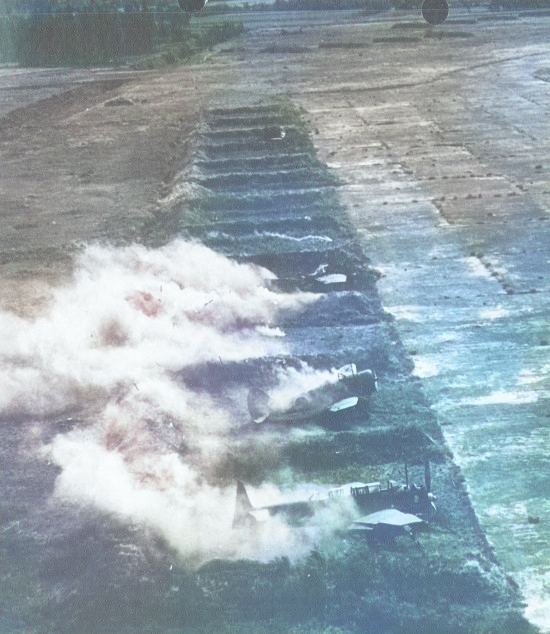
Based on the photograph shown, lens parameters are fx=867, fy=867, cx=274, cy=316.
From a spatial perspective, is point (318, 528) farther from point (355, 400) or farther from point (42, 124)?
point (42, 124)

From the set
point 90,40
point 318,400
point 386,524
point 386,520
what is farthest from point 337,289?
point 90,40

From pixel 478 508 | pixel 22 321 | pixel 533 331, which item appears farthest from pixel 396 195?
pixel 478 508

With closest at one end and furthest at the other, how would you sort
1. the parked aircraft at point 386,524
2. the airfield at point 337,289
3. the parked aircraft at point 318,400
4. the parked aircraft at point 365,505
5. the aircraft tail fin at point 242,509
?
the airfield at point 337,289 → the parked aircraft at point 386,524 → the parked aircraft at point 365,505 → the aircraft tail fin at point 242,509 → the parked aircraft at point 318,400

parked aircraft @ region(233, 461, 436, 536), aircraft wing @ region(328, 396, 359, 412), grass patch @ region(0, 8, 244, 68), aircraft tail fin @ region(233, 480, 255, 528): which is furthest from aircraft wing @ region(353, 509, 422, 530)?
grass patch @ region(0, 8, 244, 68)

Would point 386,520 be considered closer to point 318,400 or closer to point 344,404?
point 344,404

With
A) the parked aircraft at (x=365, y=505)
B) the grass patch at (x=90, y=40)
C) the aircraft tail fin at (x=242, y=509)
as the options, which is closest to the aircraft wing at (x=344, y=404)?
the parked aircraft at (x=365, y=505)

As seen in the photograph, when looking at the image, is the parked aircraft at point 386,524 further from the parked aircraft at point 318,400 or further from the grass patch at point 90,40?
the grass patch at point 90,40

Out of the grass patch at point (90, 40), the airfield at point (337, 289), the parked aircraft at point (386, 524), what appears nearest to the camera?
the airfield at point (337, 289)

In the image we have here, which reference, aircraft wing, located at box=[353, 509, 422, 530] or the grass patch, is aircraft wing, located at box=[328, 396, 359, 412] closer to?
aircraft wing, located at box=[353, 509, 422, 530]
